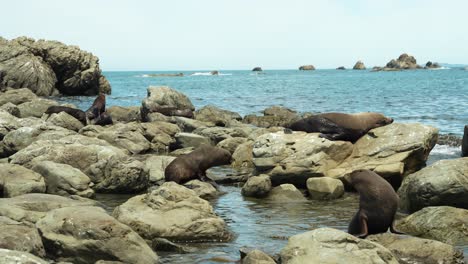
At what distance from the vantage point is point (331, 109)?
3925 cm

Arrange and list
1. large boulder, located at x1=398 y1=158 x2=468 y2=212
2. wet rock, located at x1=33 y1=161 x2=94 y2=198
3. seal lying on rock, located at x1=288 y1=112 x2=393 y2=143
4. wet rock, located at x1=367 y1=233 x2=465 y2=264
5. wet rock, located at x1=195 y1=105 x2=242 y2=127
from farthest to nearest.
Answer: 1. wet rock, located at x1=195 y1=105 x2=242 y2=127
2. seal lying on rock, located at x1=288 y1=112 x2=393 y2=143
3. wet rock, located at x1=33 y1=161 x2=94 y2=198
4. large boulder, located at x1=398 y1=158 x2=468 y2=212
5. wet rock, located at x1=367 y1=233 x2=465 y2=264

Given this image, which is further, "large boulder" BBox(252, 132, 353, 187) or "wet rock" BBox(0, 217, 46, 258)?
"large boulder" BBox(252, 132, 353, 187)

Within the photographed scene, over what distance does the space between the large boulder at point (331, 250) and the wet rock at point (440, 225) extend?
2260 mm

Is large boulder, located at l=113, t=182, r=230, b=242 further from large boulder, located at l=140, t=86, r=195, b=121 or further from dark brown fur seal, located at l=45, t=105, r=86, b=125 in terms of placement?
large boulder, located at l=140, t=86, r=195, b=121

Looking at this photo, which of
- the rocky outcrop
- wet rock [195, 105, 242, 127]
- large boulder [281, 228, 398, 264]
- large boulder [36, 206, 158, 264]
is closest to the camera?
large boulder [281, 228, 398, 264]

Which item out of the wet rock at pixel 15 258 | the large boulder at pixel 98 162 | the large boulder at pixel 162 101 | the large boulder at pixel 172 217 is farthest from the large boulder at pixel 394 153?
the large boulder at pixel 162 101

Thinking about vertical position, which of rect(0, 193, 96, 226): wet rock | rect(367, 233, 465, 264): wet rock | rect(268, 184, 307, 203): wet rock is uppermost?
rect(0, 193, 96, 226): wet rock

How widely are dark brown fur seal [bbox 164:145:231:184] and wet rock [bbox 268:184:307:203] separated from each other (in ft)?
7.28

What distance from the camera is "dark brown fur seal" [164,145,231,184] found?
46.7ft

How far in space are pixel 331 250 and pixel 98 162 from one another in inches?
329

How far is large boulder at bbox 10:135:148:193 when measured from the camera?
44.5 feet

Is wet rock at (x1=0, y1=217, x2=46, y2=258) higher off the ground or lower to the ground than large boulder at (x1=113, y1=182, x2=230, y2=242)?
higher

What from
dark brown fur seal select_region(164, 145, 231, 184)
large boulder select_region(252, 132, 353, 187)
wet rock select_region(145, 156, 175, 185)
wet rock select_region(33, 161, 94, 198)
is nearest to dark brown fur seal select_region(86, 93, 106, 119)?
wet rock select_region(145, 156, 175, 185)

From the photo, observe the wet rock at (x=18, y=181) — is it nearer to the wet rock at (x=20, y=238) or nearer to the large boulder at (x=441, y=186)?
the wet rock at (x=20, y=238)
